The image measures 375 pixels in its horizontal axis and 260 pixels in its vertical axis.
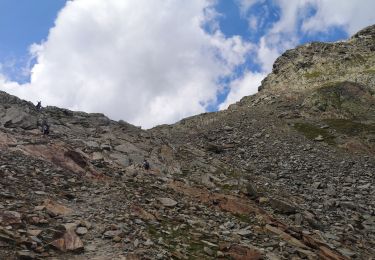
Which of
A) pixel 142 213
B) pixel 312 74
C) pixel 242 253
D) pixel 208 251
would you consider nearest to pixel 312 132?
pixel 142 213

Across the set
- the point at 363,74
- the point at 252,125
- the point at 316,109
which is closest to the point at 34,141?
the point at 252,125

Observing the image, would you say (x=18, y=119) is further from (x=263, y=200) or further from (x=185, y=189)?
(x=263, y=200)

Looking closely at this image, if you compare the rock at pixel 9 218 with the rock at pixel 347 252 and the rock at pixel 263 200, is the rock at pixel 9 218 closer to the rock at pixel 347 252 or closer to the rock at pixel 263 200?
the rock at pixel 263 200

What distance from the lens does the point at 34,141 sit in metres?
32.7

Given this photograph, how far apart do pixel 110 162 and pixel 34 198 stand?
11247 millimetres

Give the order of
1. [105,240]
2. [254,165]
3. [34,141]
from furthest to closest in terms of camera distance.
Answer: [254,165]
[34,141]
[105,240]

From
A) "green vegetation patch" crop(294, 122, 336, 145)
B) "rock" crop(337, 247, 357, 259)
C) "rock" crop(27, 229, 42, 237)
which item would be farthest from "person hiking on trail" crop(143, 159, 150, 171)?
Answer: "green vegetation patch" crop(294, 122, 336, 145)

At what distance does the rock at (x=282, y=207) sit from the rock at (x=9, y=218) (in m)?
18.1

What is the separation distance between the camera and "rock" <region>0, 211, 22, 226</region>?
1942cm

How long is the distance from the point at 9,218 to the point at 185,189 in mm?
13916

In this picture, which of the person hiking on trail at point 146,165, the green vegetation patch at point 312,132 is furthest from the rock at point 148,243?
the green vegetation patch at point 312,132

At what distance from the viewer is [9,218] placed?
19.8 meters

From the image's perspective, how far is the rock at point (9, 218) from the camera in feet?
63.7

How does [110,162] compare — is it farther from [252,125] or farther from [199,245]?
[252,125]
